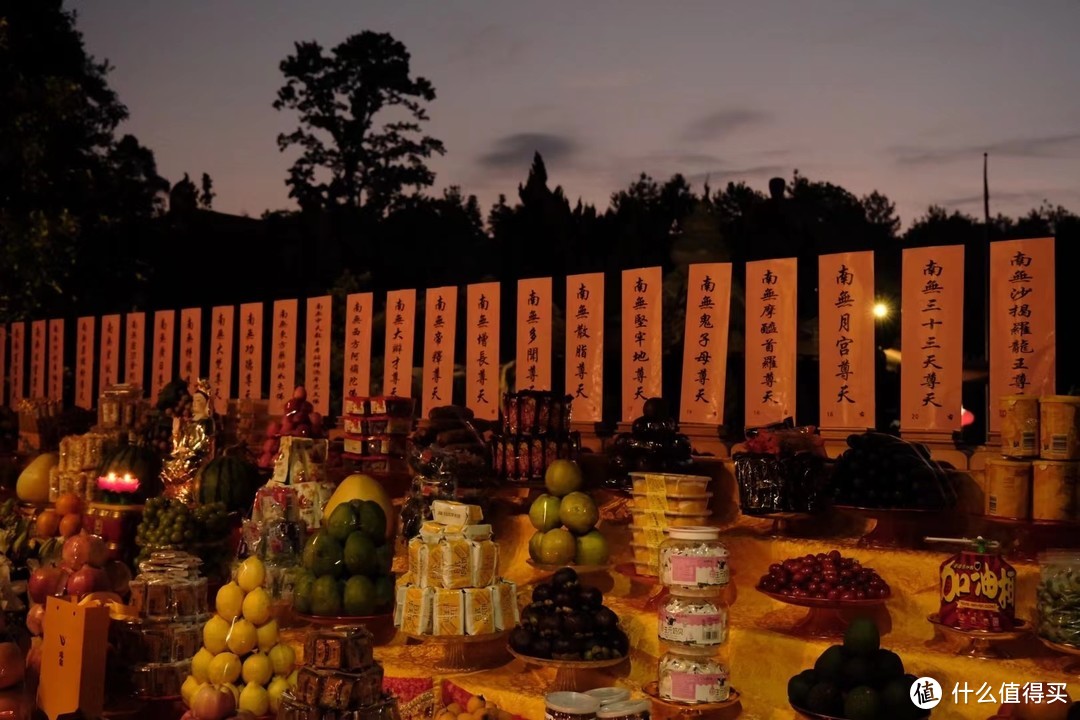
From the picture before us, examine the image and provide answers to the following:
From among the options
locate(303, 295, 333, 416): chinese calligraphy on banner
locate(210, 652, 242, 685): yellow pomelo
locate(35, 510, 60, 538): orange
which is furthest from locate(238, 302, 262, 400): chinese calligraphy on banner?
locate(210, 652, 242, 685): yellow pomelo

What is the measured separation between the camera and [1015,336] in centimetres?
489

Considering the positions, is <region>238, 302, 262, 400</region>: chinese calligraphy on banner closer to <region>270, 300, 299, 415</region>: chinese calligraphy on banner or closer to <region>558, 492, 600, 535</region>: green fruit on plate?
<region>270, 300, 299, 415</region>: chinese calligraphy on banner

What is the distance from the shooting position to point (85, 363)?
35.5 ft

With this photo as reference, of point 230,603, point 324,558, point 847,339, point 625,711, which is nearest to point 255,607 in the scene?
point 230,603

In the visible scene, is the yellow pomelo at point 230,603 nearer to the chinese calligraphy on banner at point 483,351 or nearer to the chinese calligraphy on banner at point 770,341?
the chinese calligraphy on banner at point 770,341

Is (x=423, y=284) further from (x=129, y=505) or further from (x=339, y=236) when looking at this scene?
(x=129, y=505)

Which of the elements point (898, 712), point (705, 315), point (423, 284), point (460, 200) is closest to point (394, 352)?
point (705, 315)

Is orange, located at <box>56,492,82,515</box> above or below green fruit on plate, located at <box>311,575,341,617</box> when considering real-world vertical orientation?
above

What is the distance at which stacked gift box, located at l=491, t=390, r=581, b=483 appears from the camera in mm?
4805

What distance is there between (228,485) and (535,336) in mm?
2208

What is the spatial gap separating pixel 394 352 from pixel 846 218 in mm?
16778

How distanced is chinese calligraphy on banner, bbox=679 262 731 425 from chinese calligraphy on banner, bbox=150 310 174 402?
5.83m

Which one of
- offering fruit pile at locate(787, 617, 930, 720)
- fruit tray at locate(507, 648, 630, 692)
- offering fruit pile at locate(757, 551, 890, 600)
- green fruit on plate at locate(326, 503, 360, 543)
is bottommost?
fruit tray at locate(507, 648, 630, 692)

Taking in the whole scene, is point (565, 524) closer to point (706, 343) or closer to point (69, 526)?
point (706, 343)
